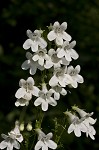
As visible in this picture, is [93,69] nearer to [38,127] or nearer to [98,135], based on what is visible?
[98,135]

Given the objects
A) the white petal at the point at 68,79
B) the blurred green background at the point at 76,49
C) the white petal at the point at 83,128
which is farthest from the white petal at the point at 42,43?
the blurred green background at the point at 76,49

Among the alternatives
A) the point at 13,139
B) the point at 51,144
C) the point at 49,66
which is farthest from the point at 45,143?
the point at 49,66

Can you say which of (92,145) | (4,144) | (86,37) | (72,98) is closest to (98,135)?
(92,145)

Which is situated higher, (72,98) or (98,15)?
(98,15)

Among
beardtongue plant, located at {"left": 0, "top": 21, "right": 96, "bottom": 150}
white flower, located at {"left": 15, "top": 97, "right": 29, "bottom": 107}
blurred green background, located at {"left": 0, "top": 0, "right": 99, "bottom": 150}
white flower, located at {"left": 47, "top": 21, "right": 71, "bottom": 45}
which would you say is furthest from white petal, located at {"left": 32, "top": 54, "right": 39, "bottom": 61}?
blurred green background, located at {"left": 0, "top": 0, "right": 99, "bottom": 150}

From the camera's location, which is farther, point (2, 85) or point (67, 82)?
point (2, 85)

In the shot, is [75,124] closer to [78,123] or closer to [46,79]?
[78,123]

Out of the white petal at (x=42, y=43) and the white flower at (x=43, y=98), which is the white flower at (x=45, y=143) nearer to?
the white flower at (x=43, y=98)

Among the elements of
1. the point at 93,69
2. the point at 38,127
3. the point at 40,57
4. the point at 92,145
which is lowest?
the point at 38,127
